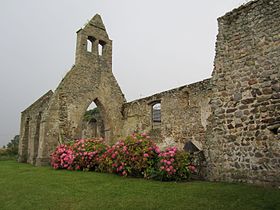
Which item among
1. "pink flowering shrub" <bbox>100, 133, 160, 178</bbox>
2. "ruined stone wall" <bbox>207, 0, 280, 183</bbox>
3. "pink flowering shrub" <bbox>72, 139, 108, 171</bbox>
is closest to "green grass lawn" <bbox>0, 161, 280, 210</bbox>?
"ruined stone wall" <bbox>207, 0, 280, 183</bbox>

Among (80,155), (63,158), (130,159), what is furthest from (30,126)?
(130,159)

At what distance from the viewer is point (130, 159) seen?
306 inches

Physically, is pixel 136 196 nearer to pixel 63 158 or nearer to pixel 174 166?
pixel 174 166

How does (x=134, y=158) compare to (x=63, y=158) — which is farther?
(x=63, y=158)

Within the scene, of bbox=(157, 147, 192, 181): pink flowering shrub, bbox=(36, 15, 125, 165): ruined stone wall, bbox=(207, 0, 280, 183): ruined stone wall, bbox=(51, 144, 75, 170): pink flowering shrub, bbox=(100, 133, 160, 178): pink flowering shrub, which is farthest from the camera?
bbox=(36, 15, 125, 165): ruined stone wall

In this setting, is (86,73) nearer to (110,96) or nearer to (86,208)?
(110,96)

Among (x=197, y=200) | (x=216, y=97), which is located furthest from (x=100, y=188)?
(x=216, y=97)

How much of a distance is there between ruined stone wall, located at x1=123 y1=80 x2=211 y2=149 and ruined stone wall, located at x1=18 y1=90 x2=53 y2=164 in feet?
19.3

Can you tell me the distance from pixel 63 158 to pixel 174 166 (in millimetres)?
5533

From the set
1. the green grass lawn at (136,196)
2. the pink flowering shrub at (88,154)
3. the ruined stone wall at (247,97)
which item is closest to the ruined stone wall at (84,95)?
the pink flowering shrub at (88,154)

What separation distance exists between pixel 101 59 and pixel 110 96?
7.87 feet

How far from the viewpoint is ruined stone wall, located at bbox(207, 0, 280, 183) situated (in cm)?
547

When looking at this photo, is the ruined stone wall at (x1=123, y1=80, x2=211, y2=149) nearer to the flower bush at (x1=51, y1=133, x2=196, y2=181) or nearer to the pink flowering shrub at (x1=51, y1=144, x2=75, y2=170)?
the flower bush at (x1=51, y1=133, x2=196, y2=181)

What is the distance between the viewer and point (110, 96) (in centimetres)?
1528
